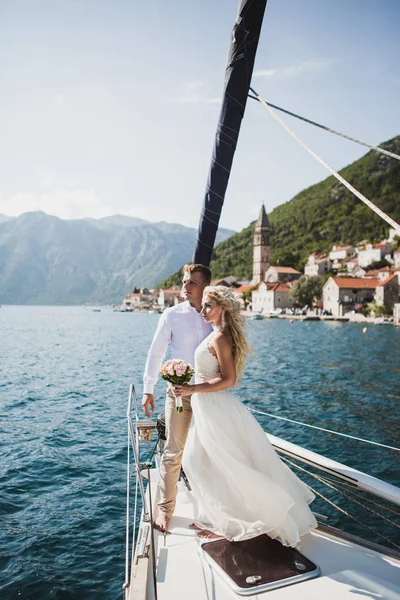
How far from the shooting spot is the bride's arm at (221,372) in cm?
400

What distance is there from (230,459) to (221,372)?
74 centimetres

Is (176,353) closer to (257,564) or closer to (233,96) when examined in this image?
(257,564)

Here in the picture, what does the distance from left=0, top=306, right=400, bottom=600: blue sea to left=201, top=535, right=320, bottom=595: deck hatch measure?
2.57m

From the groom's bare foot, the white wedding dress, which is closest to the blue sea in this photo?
the groom's bare foot

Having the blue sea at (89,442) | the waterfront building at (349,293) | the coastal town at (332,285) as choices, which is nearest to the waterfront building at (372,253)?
the coastal town at (332,285)

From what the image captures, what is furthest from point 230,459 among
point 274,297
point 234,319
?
point 274,297

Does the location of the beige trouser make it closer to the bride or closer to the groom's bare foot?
the groom's bare foot

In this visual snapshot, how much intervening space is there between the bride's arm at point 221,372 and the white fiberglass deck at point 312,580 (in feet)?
4.42

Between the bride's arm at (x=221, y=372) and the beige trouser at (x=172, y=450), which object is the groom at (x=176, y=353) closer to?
the beige trouser at (x=172, y=450)

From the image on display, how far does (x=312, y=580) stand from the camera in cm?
340

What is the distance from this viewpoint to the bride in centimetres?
381

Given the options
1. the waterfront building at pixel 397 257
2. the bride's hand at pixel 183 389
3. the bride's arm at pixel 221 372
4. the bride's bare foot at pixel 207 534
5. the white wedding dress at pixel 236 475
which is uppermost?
the waterfront building at pixel 397 257

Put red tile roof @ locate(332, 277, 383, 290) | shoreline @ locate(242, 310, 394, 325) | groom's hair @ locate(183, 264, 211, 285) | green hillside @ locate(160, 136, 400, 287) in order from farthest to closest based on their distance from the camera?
green hillside @ locate(160, 136, 400, 287)
red tile roof @ locate(332, 277, 383, 290)
shoreline @ locate(242, 310, 394, 325)
groom's hair @ locate(183, 264, 211, 285)

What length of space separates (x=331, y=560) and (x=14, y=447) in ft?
34.2
